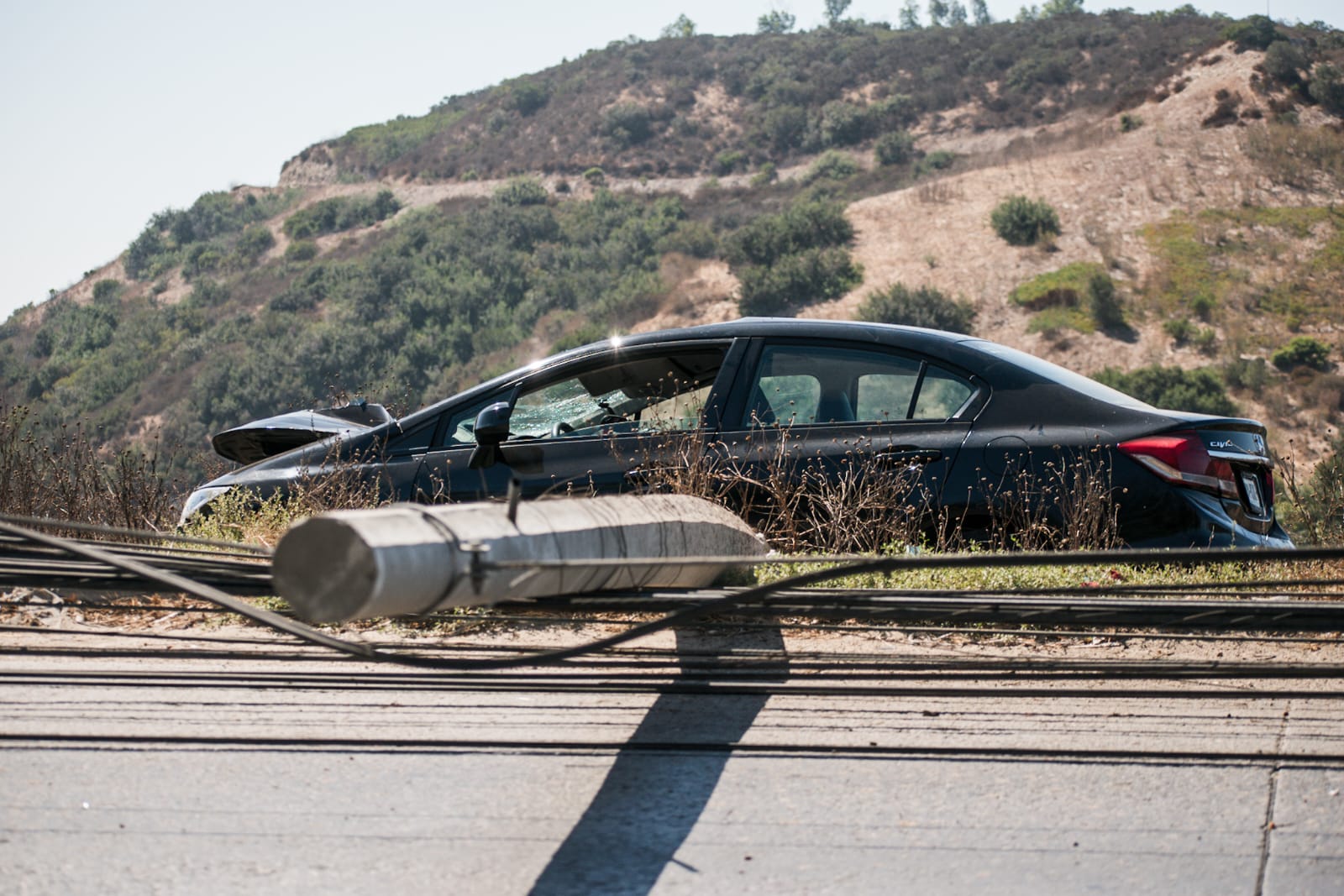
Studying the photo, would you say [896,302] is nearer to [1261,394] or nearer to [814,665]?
[1261,394]

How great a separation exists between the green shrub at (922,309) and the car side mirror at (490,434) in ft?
111

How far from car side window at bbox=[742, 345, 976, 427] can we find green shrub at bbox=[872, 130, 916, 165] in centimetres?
5763

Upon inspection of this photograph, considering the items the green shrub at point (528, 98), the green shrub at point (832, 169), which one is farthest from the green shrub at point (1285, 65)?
the green shrub at point (528, 98)

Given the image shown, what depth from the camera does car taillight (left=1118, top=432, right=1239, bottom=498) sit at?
16.1ft

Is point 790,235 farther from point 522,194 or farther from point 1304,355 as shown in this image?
point 522,194

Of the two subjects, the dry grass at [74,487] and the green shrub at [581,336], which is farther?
the green shrub at [581,336]

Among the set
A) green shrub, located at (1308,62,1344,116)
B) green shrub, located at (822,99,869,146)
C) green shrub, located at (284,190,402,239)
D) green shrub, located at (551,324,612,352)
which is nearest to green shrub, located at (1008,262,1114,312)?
green shrub, located at (551,324,612,352)

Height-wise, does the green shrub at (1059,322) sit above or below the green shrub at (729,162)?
below

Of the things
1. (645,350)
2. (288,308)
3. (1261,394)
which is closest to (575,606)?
(645,350)

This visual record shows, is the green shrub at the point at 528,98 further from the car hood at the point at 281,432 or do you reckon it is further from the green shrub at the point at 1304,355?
the car hood at the point at 281,432

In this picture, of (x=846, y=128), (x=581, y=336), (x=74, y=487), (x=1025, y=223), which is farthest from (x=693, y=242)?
(x=74, y=487)

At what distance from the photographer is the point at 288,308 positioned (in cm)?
5472

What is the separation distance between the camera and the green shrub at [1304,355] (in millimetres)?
33531

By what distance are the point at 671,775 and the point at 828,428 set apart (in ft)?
8.21
